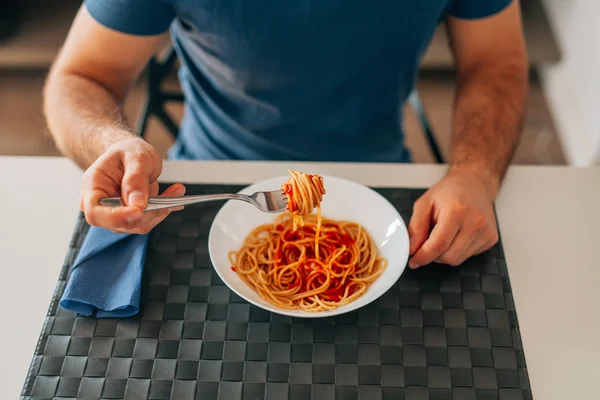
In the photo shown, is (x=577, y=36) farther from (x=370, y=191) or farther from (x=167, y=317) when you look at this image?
(x=167, y=317)

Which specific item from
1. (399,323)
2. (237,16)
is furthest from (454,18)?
(399,323)

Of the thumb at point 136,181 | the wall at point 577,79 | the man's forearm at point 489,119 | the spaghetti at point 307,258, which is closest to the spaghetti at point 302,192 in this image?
the spaghetti at point 307,258

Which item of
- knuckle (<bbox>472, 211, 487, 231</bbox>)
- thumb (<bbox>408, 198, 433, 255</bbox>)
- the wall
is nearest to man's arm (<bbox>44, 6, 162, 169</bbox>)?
thumb (<bbox>408, 198, 433, 255</bbox>)

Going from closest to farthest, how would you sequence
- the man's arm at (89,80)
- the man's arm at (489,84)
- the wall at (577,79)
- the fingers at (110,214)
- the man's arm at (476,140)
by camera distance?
the fingers at (110,214) < the man's arm at (476,140) < the man's arm at (89,80) < the man's arm at (489,84) < the wall at (577,79)

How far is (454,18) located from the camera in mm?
1442

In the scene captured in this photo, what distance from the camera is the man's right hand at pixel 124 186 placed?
888 millimetres

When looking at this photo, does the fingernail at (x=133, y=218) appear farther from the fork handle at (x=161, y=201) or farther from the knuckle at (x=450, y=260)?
the knuckle at (x=450, y=260)

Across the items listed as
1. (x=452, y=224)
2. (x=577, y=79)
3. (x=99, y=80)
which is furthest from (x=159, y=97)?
(x=577, y=79)

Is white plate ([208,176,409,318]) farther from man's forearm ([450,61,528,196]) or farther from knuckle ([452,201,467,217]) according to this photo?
man's forearm ([450,61,528,196])

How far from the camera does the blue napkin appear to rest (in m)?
1.01

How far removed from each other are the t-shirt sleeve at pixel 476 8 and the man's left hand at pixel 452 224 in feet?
1.54

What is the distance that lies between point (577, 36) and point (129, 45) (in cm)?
198

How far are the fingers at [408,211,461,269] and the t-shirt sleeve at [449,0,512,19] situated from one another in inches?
22.9

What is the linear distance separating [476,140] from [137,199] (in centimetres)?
80
